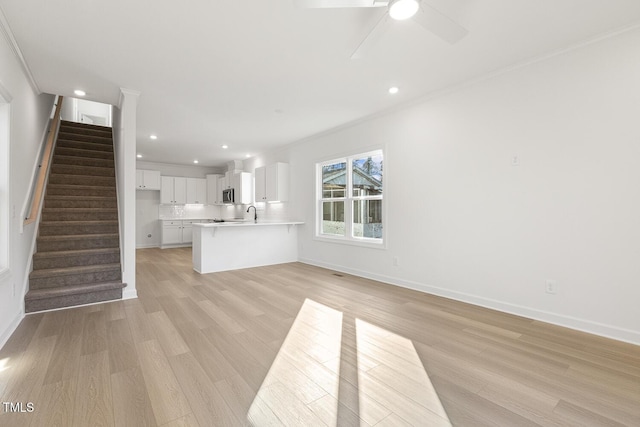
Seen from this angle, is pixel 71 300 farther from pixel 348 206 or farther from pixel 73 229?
pixel 348 206

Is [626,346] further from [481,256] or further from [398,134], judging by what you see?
[398,134]

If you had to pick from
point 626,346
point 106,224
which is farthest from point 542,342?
point 106,224

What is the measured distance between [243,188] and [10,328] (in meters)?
5.53

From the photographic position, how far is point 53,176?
4.78 meters

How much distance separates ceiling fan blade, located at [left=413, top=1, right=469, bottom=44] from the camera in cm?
184

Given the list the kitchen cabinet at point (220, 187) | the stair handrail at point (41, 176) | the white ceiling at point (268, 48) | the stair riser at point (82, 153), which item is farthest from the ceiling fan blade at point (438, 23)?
the kitchen cabinet at point (220, 187)

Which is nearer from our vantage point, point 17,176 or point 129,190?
point 17,176

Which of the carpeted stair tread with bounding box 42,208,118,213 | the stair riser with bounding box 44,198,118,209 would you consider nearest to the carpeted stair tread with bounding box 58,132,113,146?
the stair riser with bounding box 44,198,118,209

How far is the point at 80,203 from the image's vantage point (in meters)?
4.61

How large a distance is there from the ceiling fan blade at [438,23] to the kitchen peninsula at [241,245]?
14.0 feet

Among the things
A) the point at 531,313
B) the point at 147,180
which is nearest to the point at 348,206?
the point at 531,313

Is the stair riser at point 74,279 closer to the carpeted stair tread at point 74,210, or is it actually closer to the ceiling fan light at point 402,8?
the carpeted stair tread at point 74,210

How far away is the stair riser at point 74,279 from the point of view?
3346 millimetres

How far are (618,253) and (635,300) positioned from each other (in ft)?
1.31
